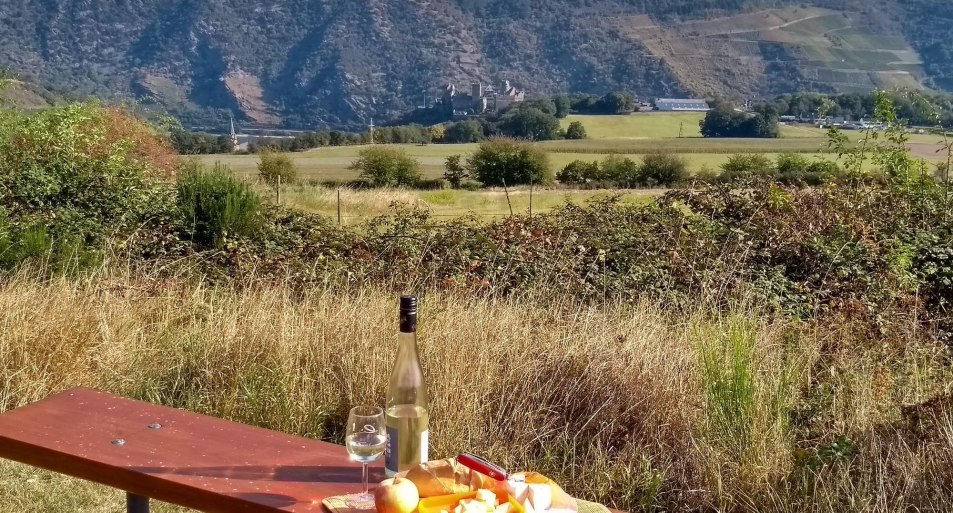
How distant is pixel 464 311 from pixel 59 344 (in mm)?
2110

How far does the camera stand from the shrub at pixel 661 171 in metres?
34.8

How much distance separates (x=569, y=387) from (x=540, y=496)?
2325 mm

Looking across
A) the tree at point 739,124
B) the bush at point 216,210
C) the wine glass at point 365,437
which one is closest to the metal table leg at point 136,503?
the wine glass at point 365,437

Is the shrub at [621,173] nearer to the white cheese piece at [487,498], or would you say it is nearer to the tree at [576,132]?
the white cheese piece at [487,498]

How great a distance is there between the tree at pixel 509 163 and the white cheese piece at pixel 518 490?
34520mm

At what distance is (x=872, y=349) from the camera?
4.88 metres

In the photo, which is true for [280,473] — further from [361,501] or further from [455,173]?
[455,173]

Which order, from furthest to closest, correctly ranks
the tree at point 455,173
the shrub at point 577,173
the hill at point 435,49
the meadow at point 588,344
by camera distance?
the hill at point 435,49 → the tree at point 455,173 → the shrub at point 577,173 → the meadow at point 588,344

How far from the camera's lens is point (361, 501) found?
1.83 m

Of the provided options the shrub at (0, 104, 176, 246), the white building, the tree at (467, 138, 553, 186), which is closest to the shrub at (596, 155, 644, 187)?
the tree at (467, 138, 553, 186)

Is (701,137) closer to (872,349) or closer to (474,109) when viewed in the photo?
(474,109)

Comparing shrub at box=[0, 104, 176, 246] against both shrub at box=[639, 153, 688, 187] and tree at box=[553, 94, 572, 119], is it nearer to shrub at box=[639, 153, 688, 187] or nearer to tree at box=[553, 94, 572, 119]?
shrub at box=[639, 153, 688, 187]

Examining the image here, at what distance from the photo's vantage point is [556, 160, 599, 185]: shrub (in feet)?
112

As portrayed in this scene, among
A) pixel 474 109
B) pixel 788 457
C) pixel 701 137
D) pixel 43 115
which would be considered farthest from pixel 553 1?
pixel 788 457
